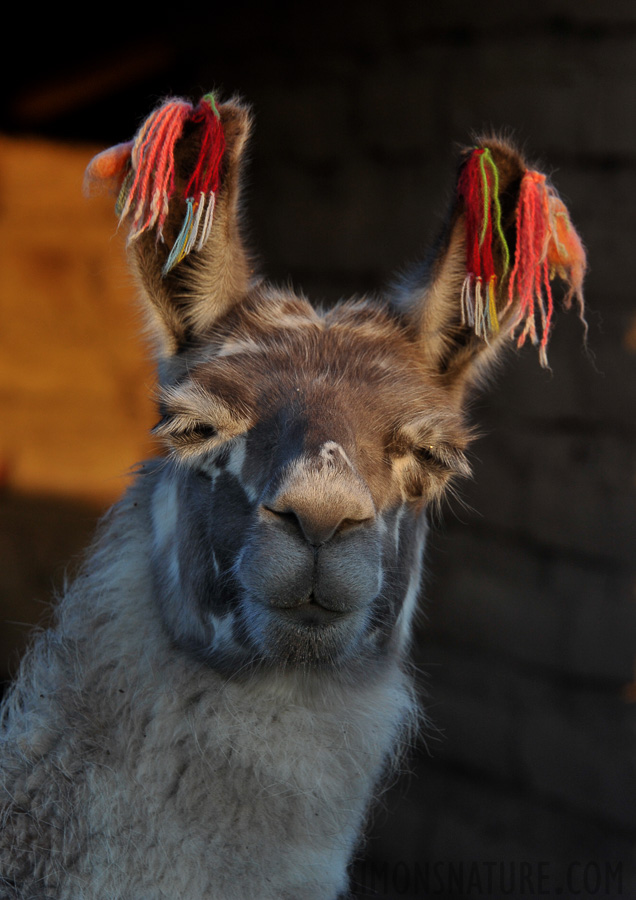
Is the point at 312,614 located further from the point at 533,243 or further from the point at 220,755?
the point at 533,243

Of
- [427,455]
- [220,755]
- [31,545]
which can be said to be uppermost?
[427,455]

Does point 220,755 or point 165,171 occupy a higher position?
point 165,171

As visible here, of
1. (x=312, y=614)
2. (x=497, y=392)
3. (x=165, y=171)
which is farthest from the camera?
(x=497, y=392)

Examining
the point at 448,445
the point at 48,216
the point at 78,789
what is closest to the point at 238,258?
the point at 448,445

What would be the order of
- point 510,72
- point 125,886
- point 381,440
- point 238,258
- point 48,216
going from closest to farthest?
1. point 125,886
2. point 381,440
3. point 238,258
4. point 510,72
5. point 48,216

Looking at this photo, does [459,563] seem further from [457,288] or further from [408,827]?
[457,288]

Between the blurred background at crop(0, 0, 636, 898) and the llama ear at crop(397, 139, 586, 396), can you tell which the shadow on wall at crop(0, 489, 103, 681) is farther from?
the llama ear at crop(397, 139, 586, 396)

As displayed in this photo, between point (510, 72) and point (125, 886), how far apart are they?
3627 millimetres

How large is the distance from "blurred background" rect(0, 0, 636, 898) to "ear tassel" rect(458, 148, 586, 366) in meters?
1.14

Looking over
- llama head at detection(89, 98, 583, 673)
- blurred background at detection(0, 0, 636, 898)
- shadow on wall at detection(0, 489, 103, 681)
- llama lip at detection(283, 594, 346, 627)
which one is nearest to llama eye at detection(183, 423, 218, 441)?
llama head at detection(89, 98, 583, 673)

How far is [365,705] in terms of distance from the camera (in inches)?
86.8

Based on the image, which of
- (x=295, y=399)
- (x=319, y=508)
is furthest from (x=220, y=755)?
(x=295, y=399)

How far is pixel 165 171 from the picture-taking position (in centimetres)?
197

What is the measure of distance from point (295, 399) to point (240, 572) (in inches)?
15.7
